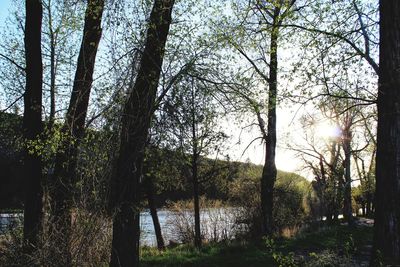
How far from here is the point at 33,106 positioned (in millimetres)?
8992

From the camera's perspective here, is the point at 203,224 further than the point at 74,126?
Yes

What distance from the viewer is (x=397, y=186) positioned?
6.50 metres

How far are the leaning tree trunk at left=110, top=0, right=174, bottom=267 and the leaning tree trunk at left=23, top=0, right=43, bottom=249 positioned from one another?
2.28 meters

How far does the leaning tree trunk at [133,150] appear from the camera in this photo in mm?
7410

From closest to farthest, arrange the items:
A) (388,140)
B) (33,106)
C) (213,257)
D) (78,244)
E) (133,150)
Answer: (388,140) < (78,244) < (133,150) < (33,106) < (213,257)

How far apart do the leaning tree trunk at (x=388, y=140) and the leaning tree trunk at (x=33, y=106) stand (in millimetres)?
6245

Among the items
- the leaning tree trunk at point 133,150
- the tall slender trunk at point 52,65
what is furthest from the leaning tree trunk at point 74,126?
the tall slender trunk at point 52,65

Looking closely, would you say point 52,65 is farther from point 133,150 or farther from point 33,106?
point 133,150

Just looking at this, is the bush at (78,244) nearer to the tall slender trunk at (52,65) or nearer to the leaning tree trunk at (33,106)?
the leaning tree trunk at (33,106)

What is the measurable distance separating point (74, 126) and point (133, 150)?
7.21 feet

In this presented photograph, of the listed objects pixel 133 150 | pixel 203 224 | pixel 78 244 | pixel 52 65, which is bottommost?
pixel 203 224

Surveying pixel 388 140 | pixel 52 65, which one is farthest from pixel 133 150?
pixel 52 65

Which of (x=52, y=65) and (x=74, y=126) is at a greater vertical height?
(x=52, y=65)

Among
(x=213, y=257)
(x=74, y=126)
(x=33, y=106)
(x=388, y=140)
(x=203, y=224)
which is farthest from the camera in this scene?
(x=203, y=224)
